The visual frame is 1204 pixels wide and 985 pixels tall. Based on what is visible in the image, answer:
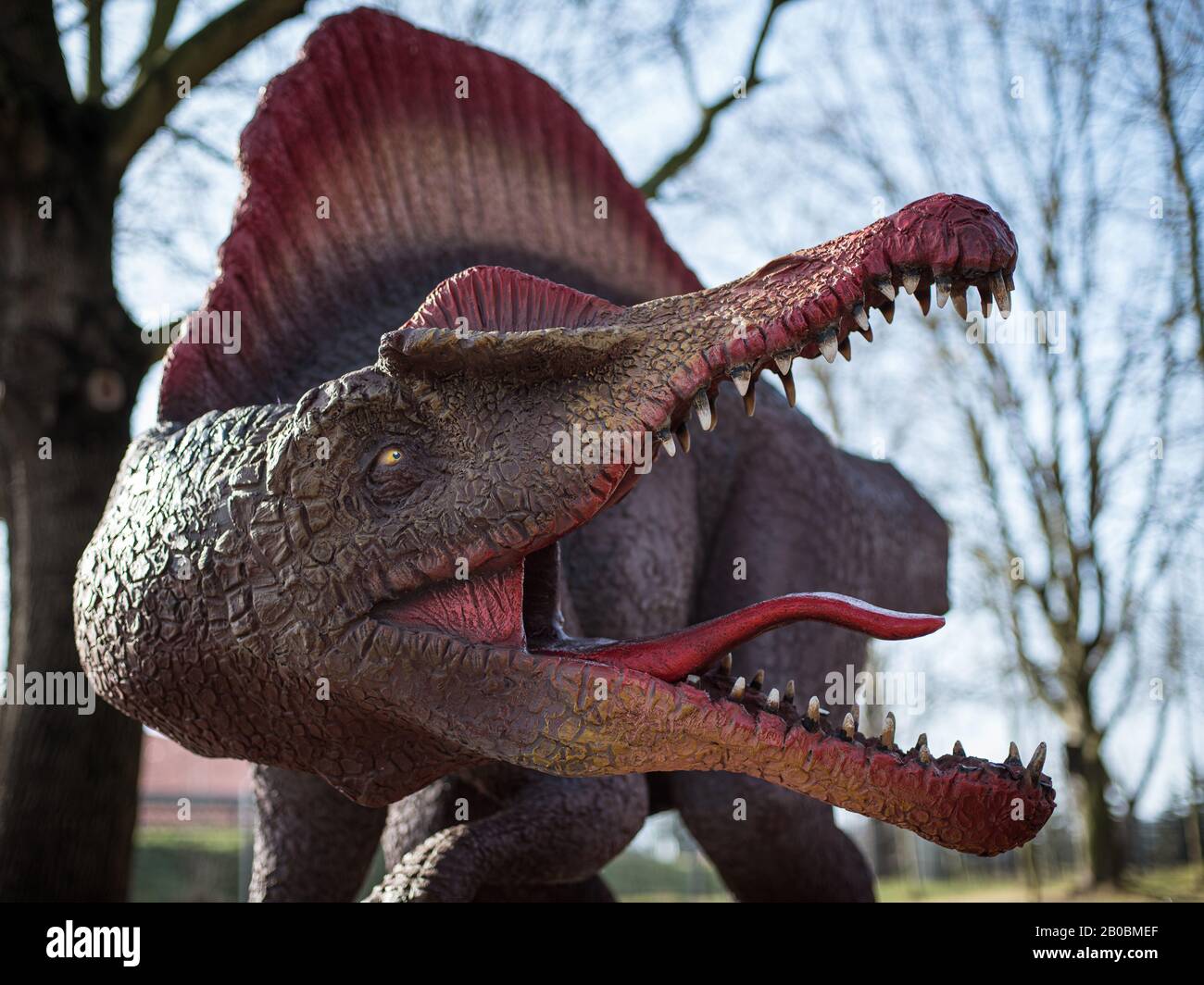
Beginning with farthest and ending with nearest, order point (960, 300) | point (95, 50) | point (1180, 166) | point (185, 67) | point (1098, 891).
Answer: point (1098, 891)
point (1180, 166)
point (95, 50)
point (185, 67)
point (960, 300)

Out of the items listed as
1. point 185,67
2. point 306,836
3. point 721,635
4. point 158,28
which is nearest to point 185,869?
point 158,28

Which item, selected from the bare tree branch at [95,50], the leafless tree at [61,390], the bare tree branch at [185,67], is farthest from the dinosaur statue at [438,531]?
the bare tree branch at [95,50]

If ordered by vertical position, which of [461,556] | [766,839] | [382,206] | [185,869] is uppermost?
Answer: [382,206]

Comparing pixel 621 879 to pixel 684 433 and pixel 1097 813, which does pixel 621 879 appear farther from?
pixel 684 433

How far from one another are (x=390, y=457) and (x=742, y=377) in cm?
59

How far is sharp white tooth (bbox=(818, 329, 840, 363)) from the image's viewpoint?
179 centimetres

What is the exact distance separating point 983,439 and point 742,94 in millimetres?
3359

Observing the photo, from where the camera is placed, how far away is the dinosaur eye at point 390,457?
78.9 inches

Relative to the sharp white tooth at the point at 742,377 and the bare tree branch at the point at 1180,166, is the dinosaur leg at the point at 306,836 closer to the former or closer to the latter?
the sharp white tooth at the point at 742,377

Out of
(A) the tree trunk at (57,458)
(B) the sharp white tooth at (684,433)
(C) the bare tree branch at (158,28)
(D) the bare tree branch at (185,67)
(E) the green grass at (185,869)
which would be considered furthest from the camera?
(E) the green grass at (185,869)

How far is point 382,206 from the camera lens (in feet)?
9.24

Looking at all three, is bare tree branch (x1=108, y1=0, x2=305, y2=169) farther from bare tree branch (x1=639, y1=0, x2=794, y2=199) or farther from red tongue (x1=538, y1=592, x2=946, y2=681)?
red tongue (x1=538, y1=592, x2=946, y2=681)
